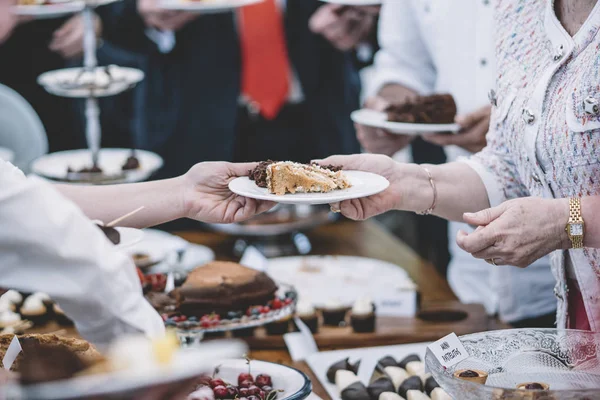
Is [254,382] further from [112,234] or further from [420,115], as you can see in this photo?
[420,115]

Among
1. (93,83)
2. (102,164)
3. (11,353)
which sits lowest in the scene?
(102,164)

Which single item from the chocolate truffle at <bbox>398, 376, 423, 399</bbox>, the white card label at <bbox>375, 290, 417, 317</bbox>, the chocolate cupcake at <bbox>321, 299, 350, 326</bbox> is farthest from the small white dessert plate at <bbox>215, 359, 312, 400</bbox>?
the white card label at <bbox>375, 290, 417, 317</bbox>

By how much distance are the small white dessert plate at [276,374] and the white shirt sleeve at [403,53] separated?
1667 millimetres

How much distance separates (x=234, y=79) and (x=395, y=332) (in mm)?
2356

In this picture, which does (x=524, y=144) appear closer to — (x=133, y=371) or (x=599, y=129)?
(x=599, y=129)

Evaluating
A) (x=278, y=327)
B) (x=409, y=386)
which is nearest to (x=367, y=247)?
(x=278, y=327)

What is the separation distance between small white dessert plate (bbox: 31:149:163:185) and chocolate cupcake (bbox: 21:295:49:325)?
19.9 inches

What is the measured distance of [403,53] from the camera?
333cm

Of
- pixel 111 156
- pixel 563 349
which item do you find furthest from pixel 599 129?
pixel 111 156

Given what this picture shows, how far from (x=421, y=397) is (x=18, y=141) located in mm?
2954

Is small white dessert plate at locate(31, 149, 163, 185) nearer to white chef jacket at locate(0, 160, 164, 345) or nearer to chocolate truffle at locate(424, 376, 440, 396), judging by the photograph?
chocolate truffle at locate(424, 376, 440, 396)

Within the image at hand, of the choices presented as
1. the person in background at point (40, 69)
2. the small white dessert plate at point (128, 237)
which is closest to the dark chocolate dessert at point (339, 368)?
the small white dessert plate at point (128, 237)

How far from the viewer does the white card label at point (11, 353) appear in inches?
58.7

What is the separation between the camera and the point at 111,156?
3365 millimetres
